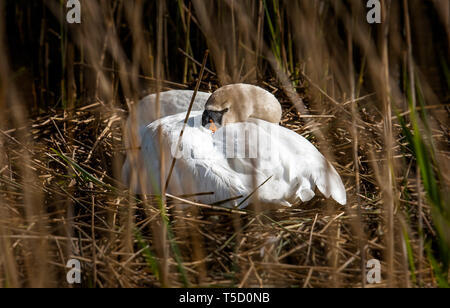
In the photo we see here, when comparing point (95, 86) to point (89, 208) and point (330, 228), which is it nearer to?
point (89, 208)

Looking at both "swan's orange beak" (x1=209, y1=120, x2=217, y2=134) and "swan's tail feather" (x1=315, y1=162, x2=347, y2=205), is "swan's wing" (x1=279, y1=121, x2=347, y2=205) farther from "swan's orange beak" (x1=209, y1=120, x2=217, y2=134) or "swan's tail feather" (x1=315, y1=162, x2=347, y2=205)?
"swan's orange beak" (x1=209, y1=120, x2=217, y2=134)

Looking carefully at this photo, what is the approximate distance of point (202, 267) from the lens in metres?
1.93

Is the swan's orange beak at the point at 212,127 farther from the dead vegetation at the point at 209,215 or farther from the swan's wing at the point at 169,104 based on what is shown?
the swan's wing at the point at 169,104

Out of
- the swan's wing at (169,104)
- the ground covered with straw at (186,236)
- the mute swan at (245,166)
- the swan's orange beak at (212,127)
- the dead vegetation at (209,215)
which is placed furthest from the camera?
the swan's wing at (169,104)

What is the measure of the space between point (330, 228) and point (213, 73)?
171 cm

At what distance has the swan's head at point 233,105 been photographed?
9.06 ft

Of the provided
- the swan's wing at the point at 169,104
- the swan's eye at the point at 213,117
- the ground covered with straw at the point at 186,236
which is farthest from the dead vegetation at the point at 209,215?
the swan's eye at the point at 213,117

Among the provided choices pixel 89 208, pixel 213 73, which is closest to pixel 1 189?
pixel 89 208

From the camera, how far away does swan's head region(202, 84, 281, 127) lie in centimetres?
276

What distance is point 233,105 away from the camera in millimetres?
2795

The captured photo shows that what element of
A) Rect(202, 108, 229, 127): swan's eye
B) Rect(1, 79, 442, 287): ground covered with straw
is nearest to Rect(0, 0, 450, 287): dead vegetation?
Rect(1, 79, 442, 287): ground covered with straw

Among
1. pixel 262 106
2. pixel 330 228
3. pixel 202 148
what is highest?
pixel 262 106
